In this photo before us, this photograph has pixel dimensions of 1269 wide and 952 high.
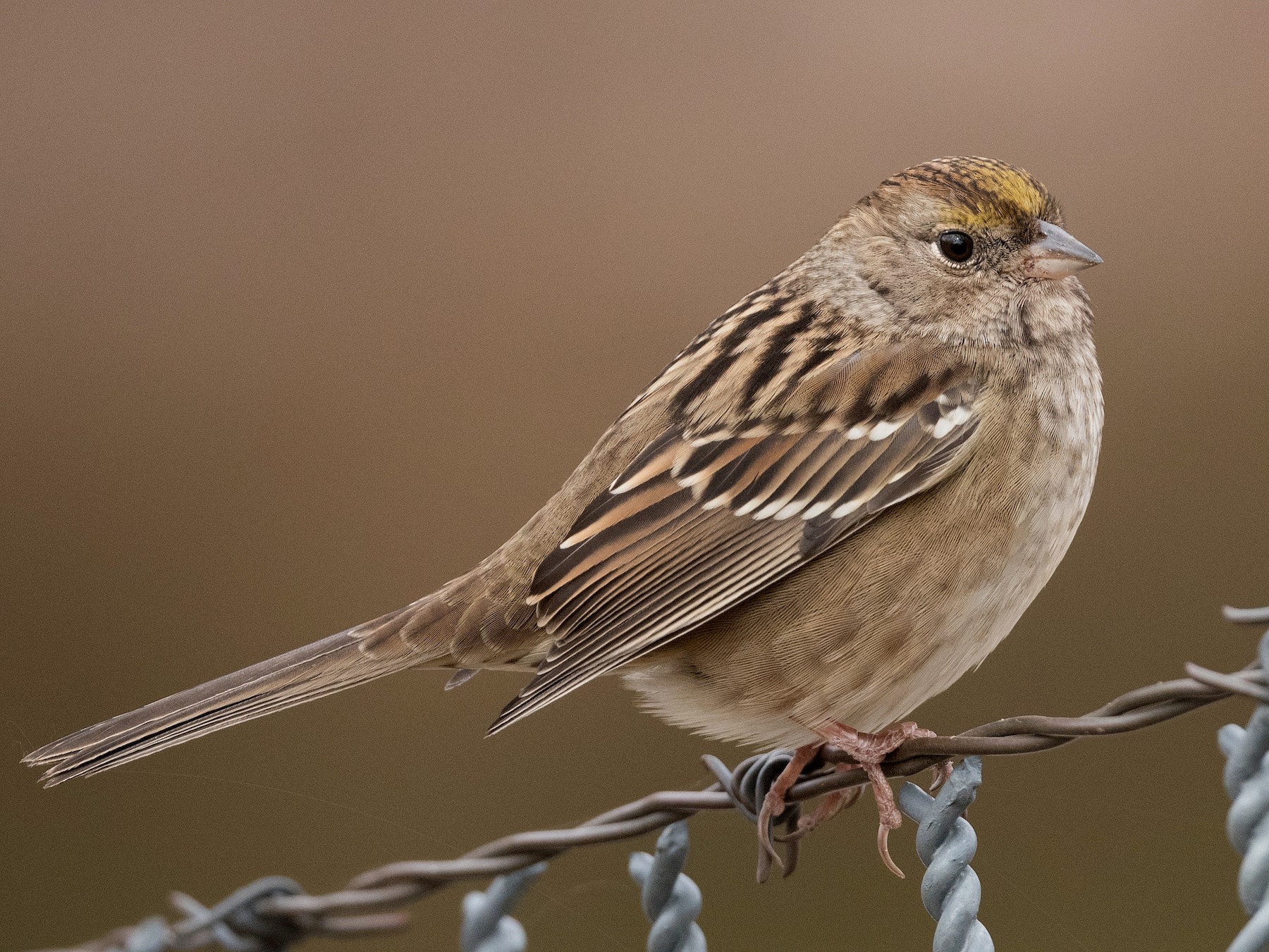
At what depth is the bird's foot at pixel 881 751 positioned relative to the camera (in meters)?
2.49

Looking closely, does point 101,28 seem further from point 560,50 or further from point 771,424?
point 771,424

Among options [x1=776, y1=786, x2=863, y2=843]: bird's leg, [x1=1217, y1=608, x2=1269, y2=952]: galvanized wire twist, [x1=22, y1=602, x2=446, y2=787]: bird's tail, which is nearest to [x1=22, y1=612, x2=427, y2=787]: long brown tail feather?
[x1=22, y1=602, x2=446, y2=787]: bird's tail

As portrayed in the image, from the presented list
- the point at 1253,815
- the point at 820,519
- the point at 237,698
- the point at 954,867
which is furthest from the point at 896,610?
the point at 237,698

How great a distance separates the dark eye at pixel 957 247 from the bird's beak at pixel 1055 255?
0.12 meters

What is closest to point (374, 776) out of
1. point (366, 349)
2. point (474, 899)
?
point (366, 349)

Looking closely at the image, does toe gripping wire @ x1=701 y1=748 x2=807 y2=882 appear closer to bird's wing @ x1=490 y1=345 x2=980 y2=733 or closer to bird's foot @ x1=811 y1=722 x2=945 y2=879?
bird's foot @ x1=811 y1=722 x2=945 y2=879

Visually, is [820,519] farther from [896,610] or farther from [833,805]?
[833,805]

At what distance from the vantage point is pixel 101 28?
23.0 feet

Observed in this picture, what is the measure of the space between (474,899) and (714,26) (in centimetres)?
553

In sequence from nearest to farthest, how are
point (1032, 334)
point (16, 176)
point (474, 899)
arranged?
point (474, 899)
point (1032, 334)
point (16, 176)

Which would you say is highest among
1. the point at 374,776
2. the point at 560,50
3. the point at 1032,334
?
the point at 560,50

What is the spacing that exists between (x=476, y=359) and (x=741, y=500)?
11.9 ft

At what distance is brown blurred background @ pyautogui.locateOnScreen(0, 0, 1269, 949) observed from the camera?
559cm

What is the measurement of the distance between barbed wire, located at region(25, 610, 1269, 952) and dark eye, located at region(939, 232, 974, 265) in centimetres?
129
